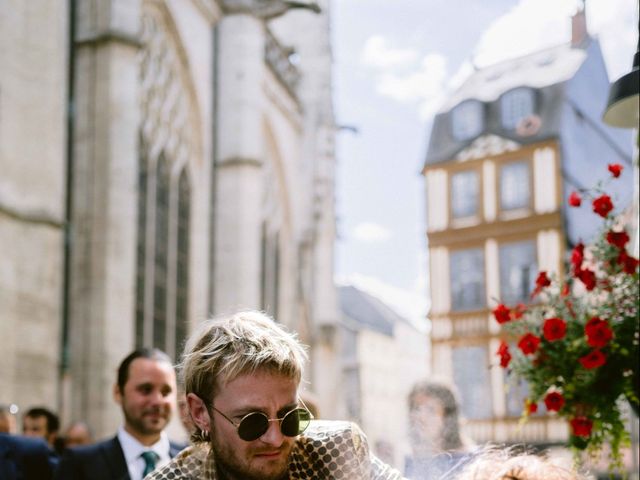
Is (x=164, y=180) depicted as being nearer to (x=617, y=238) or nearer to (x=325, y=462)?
(x=617, y=238)

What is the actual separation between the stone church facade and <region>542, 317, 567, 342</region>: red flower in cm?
300

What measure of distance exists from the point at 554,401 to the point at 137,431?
1.69 meters

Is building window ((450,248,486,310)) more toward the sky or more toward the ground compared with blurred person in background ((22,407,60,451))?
more toward the sky

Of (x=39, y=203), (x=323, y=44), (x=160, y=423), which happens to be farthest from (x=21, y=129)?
(x=323, y=44)

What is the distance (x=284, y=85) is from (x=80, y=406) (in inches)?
443

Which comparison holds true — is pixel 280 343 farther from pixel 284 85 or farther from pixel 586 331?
pixel 284 85

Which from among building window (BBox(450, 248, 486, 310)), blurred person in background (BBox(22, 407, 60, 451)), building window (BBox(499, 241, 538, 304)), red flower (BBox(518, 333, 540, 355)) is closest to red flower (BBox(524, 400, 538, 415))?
red flower (BBox(518, 333, 540, 355))

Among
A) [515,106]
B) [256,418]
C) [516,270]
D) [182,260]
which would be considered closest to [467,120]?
[515,106]

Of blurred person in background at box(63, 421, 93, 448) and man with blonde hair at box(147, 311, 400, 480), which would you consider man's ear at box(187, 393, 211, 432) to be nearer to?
man with blonde hair at box(147, 311, 400, 480)

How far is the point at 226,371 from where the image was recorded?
6.19ft

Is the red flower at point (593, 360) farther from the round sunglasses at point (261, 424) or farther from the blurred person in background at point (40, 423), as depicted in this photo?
the blurred person in background at point (40, 423)

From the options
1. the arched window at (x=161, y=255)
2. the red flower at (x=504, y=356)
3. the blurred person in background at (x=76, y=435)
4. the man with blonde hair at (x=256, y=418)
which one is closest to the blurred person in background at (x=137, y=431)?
the red flower at (x=504, y=356)

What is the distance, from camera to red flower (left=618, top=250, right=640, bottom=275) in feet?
12.5

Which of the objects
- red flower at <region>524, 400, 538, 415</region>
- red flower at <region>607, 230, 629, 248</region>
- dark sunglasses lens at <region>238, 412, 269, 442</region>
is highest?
red flower at <region>607, 230, 629, 248</region>
